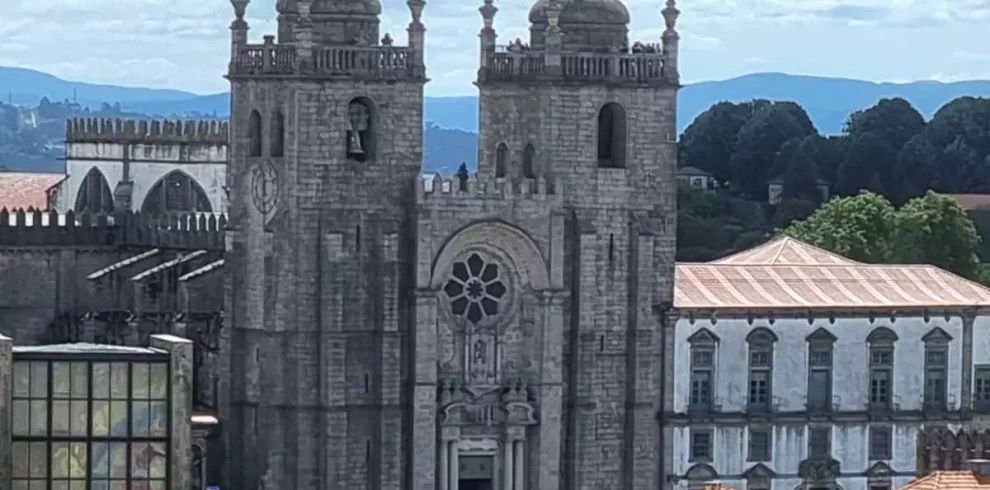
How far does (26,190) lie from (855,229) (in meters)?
31.3

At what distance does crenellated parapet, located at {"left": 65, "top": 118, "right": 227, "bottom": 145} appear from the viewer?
127688mm

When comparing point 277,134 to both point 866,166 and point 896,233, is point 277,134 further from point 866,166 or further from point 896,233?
point 866,166

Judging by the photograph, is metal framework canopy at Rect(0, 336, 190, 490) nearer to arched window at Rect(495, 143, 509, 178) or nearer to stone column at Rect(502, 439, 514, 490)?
stone column at Rect(502, 439, 514, 490)

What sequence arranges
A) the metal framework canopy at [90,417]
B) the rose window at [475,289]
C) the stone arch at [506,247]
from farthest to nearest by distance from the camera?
the rose window at [475,289], the stone arch at [506,247], the metal framework canopy at [90,417]

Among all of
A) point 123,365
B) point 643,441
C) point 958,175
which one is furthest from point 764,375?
point 958,175

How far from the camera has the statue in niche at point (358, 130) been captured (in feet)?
341

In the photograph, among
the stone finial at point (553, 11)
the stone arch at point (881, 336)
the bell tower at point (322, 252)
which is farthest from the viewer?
the stone arch at point (881, 336)

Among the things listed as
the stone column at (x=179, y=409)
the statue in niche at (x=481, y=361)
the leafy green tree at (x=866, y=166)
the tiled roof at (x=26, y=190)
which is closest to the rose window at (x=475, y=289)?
the statue in niche at (x=481, y=361)

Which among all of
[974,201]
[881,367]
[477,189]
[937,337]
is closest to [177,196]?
[477,189]

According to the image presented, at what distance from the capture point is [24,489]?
72500 mm

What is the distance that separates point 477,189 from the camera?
104938 mm

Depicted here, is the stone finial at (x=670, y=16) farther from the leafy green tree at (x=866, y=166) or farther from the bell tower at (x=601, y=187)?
the leafy green tree at (x=866, y=166)

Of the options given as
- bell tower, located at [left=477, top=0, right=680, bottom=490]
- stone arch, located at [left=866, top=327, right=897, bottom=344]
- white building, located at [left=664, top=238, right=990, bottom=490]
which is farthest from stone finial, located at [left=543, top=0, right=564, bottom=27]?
stone arch, located at [left=866, top=327, right=897, bottom=344]

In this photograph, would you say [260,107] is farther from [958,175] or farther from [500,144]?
[958,175]
